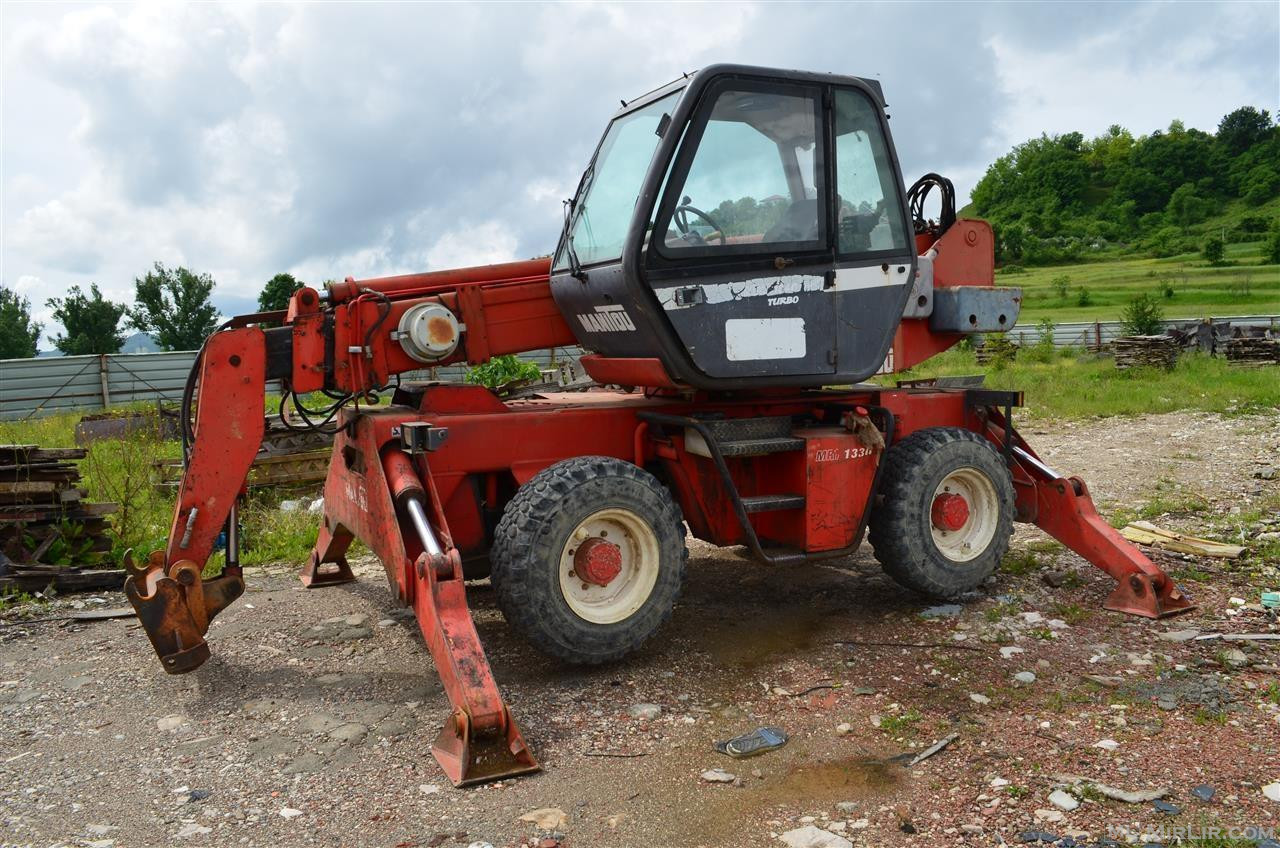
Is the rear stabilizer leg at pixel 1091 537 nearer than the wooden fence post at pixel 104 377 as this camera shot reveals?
Yes

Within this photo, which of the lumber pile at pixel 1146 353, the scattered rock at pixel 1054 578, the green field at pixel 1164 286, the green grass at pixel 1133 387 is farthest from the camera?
the green field at pixel 1164 286

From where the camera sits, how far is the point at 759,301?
510cm

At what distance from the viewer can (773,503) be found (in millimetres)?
5418

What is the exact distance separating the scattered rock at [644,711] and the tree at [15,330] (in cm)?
4011

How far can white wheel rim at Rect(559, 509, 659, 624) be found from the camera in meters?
4.82

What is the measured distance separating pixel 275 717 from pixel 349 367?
1714mm

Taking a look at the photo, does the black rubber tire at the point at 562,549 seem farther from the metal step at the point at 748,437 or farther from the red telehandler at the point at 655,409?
the metal step at the point at 748,437

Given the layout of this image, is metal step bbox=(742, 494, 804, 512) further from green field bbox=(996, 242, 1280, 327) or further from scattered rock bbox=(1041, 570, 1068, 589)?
green field bbox=(996, 242, 1280, 327)

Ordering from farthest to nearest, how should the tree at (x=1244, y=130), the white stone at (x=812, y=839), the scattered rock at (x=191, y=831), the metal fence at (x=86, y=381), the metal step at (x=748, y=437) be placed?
the tree at (x=1244, y=130), the metal fence at (x=86, y=381), the metal step at (x=748, y=437), the scattered rock at (x=191, y=831), the white stone at (x=812, y=839)

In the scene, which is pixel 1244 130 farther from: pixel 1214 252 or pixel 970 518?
pixel 970 518

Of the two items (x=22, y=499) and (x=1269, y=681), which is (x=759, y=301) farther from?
(x=22, y=499)

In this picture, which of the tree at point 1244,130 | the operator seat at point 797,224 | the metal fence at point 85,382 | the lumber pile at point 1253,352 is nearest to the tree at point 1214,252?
the tree at point 1244,130

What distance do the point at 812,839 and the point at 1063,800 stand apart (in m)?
0.92

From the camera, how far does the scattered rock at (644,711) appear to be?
175 inches
